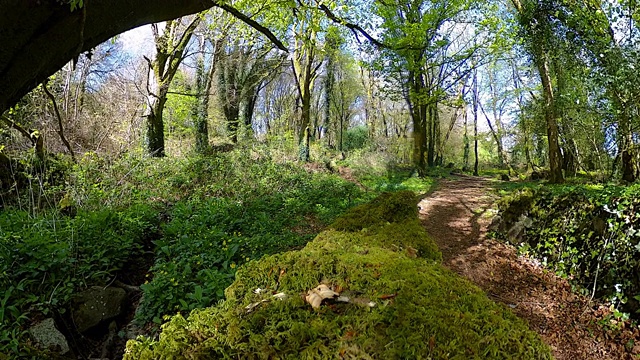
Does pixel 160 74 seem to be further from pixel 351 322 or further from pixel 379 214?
pixel 351 322

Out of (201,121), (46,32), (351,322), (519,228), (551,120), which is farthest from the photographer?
(201,121)

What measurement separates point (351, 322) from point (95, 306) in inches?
150

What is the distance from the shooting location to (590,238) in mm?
5363

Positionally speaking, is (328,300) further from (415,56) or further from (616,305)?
(415,56)

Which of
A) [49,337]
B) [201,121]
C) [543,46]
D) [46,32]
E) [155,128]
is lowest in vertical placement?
[49,337]

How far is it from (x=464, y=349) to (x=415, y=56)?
1611 cm

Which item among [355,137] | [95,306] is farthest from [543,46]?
[355,137]

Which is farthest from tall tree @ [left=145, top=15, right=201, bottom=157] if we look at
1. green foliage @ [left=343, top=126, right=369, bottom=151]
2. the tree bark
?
green foliage @ [left=343, top=126, right=369, bottom=151]

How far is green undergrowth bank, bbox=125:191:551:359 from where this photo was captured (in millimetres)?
1164

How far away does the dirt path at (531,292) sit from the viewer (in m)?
4.11

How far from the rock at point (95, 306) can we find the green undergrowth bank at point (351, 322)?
302cm

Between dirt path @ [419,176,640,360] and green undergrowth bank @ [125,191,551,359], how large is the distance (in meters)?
3.59

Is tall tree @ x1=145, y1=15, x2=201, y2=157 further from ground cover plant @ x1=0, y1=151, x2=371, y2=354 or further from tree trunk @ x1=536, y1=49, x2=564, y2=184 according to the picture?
tree trunk @ x1=536, y1=49, x2=564, y2=184

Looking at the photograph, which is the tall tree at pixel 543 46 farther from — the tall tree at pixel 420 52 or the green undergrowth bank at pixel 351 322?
the green undergrowth bank at pixel 351 322
